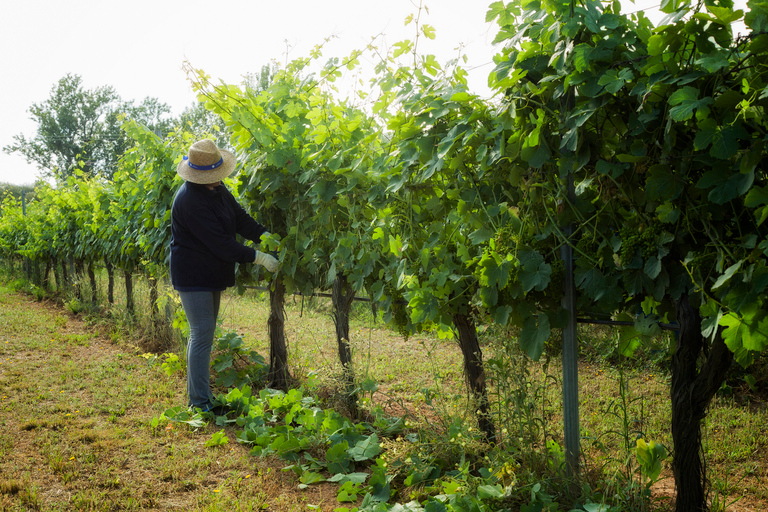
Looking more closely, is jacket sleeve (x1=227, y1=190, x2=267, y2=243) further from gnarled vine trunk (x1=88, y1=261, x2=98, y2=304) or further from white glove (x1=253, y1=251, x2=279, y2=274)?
gnarled vine trunk (x1=88, y1=261, x2=98, y2=304)

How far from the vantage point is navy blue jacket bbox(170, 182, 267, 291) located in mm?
4086

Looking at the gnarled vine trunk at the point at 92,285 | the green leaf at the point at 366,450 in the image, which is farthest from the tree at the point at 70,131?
the green leaf at the point at 366,450

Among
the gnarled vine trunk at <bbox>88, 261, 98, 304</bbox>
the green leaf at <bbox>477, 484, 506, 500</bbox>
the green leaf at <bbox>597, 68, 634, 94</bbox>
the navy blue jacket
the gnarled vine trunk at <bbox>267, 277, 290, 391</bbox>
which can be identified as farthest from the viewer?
the gnarled vine trunk at <bbox>88, 261, 98, 304</bbox>

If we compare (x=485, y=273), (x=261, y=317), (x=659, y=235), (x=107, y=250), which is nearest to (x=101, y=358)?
(x=107, y=250)

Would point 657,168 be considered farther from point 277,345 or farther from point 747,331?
point 277,345

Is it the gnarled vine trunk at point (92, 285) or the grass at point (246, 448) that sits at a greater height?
the gnarled vine trunk at point (92, 285)

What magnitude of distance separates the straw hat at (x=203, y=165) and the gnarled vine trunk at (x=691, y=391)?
339 centimetres

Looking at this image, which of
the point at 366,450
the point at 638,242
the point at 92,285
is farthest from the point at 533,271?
the point at 92,285

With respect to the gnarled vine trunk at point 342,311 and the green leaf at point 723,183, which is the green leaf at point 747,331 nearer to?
the green leaf at point 723,183

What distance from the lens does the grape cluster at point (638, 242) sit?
1.94 metres

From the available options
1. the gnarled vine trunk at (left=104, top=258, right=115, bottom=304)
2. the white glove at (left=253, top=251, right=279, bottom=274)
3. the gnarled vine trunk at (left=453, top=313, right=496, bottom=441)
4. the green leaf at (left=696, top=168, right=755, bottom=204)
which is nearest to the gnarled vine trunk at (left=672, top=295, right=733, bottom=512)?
the green leaf at (left=696, top=168, right=755, bottom=204)

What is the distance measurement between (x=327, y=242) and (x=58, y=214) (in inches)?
381

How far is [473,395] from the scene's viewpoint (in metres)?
3.00

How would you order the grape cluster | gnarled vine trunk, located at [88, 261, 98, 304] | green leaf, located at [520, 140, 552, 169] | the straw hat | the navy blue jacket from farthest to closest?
1. gnarled vine trunk, located at [88, 261, 98, 304]
2. the straw hat
3. the navy blue jacket
4. green leaf, located at [520, 140, 552, 169]
5. the grape cluster
